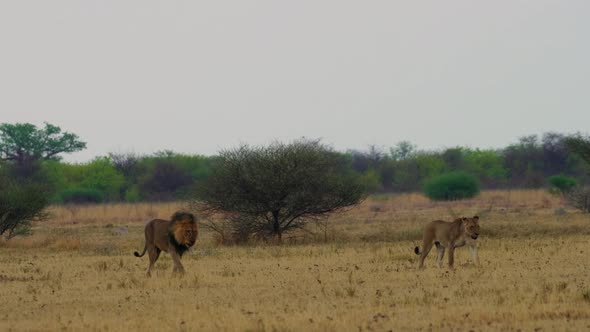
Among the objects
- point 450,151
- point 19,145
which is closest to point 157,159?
point 19,145

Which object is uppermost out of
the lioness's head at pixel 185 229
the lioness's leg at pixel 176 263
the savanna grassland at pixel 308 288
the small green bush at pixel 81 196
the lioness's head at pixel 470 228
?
the small green bush at pixel 81 196

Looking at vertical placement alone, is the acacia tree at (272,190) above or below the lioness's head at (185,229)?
above

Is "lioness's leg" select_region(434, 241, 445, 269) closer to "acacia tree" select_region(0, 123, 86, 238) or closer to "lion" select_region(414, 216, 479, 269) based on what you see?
"lion" select_region(414, 216, 479, 269)

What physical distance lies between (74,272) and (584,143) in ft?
82.9

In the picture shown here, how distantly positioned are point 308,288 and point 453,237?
482 cm

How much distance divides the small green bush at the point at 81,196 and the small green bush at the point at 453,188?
2558cm

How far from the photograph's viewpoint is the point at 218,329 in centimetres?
1307

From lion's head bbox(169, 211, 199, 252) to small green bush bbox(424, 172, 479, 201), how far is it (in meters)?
49.8

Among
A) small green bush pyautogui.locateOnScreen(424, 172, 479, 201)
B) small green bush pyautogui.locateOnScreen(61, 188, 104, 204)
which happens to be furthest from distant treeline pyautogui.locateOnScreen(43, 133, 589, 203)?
small green bush pyautogui.locateOnScreen(424, 172, 479, 201)

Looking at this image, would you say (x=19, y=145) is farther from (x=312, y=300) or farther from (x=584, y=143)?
(x=312, y=300)

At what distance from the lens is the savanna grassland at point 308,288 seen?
13516mm

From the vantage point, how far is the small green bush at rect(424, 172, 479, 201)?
69688 mm

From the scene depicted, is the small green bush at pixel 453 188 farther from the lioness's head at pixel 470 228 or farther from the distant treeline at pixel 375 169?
the lioness's head at pixel 470 228

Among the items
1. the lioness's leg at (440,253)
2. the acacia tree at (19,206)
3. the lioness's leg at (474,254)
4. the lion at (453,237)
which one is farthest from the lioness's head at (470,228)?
the acacia tree at (19,206)
